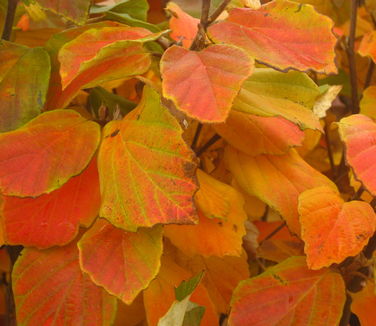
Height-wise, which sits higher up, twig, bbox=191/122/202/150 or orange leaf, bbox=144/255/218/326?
twig, bbox=191/122/202/150

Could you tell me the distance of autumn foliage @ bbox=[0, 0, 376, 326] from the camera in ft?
1.17

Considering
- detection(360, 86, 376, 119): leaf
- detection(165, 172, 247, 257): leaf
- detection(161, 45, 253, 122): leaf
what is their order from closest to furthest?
detection(161, 45, 253, 122): leaf
detection(165, 172, 247, 257): leaf
detection(360, 86, 376, 119): leaf

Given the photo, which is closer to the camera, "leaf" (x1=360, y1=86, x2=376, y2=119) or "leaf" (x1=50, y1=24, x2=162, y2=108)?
"leaf" (x1=50, y1=24, x2=162, y2=108)

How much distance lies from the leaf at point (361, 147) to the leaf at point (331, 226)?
0.14 feet

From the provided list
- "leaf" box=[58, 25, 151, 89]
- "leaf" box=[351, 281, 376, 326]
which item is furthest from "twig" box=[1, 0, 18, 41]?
"leaf" box=[351, 281, 376, 326]

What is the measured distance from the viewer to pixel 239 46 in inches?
14.5

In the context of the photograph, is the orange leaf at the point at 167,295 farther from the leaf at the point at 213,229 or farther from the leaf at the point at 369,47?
the leaf at the point at 369,47

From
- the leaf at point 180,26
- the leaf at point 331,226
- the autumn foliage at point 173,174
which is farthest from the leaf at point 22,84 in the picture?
the leaf at point 331,226

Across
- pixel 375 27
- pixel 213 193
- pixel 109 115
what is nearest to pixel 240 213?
pixel 213 193

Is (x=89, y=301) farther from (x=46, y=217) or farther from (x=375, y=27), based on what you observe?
(x=375, y=27)

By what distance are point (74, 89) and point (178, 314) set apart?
176mm

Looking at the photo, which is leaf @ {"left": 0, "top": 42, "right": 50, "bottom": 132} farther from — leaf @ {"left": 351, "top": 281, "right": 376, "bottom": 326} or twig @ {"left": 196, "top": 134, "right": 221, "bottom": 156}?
leaf @ {"left": 351, "top": 281, "right": 376, "bottom": 326}

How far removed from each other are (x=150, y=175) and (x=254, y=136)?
121 mm

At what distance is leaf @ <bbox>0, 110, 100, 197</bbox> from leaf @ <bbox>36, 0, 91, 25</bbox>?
0.07 m
